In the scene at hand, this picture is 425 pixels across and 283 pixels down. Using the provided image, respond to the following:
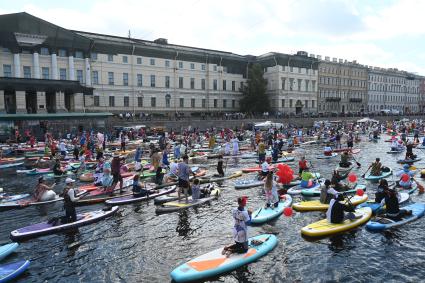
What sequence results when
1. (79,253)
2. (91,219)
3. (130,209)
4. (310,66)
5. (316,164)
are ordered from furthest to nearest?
(310,66) < (316,164) < (130,209) < (91,219) < (79,253)

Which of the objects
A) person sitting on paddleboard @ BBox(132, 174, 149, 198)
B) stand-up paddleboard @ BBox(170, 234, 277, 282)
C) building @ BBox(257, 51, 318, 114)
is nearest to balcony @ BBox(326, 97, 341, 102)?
building @ BBox(257, 51, 318, 114)

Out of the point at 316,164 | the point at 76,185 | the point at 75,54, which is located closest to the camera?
the point at 76,185

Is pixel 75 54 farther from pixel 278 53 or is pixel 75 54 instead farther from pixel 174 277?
pixel 174 277

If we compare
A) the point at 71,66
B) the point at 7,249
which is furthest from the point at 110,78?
the point at 7,249

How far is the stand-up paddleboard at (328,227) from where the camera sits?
1234 cm

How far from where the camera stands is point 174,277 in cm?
929

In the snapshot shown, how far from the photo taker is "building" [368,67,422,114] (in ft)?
366

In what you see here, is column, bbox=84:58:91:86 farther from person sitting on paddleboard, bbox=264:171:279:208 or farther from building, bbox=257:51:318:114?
person sitting on paddleboard, bbox=264:171:279:208

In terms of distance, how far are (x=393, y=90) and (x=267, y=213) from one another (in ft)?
399

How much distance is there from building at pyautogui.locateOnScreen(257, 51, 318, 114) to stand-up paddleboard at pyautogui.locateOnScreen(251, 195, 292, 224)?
69.5m

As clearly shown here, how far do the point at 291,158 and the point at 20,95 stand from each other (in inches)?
1602

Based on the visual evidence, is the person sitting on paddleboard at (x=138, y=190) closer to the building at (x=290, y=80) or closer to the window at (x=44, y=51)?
the window at (x=44, y=51)

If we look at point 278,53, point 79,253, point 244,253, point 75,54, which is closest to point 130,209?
point 79,253

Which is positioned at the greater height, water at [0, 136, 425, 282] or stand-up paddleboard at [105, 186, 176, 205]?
stand-up paddleboard at [105, 186, 176, 205]
